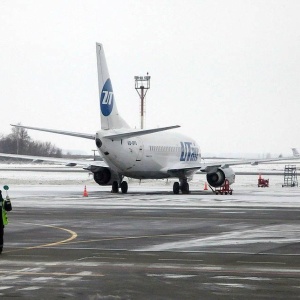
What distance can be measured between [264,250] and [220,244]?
1.70m

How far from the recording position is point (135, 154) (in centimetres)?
5519

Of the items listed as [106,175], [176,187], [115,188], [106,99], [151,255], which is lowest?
[151,255]

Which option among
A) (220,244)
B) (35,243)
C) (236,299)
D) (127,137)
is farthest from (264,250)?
(127,137)

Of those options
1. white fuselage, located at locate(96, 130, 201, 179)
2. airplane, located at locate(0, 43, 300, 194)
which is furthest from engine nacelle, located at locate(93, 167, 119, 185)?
white fuselage, located at locate(96, 130, 201, 179)

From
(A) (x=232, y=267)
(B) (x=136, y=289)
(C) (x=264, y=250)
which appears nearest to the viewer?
(B) (x=136, y=289)

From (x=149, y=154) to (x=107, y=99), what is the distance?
239 inches

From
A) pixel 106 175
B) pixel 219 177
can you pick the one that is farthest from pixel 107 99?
pixel 219 177

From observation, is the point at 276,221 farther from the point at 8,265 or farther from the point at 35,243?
the point at 8,265

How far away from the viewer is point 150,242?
22.5 m

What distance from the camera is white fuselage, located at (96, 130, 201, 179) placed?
173 ft

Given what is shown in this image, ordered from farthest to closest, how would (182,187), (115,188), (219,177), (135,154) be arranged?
(219,177) < (182,187) < (115,188) < (135,154)

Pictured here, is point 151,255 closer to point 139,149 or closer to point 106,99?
point 106,99

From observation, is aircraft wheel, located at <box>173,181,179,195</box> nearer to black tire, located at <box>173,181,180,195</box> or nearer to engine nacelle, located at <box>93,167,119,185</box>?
black tire, located at <box>173,181,180,195</box>

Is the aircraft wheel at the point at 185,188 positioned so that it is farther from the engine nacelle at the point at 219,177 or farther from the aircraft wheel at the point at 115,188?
the aircraft wheel at the point at 115,188
